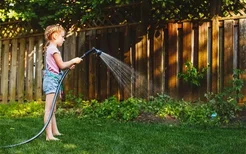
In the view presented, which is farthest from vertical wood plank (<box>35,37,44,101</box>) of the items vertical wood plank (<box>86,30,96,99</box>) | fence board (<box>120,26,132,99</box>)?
fence board (<box>120,26,132,99</box>)

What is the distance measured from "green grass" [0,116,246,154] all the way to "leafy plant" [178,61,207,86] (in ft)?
5.11

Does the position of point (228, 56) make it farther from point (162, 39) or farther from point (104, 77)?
point (104, 77)

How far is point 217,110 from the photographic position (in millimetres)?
6703

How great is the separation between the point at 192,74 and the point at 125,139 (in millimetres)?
2934

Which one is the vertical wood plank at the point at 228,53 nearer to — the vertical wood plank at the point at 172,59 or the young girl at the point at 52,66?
the vertical wood plank at the point at 172,59

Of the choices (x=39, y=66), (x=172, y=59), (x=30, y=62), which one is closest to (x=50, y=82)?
(x=172, y=59)

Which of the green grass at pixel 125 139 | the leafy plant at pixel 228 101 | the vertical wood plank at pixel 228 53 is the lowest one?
the green grass at pixel 125 139

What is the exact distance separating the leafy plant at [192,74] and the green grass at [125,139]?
1.56 metres

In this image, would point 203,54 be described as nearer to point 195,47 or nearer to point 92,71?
point 195,47

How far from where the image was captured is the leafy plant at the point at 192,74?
25.1 ft

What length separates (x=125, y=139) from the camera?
5.13 metres

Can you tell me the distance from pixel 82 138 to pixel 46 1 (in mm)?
4374

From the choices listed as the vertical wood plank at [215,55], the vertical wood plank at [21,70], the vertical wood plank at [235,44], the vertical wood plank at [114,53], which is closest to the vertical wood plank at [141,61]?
the vertical wood plank at [114,53]

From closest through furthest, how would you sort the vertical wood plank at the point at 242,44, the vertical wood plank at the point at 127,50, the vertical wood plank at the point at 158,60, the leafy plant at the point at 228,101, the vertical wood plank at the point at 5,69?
the leafy plant at the point at 228,101, the vertical wood plank at the point at 242,44, the vertical wood plank at the point at 158,60, the vertical wood plank at the point at 127,50, the vertical wood plank at the point at 5,69
